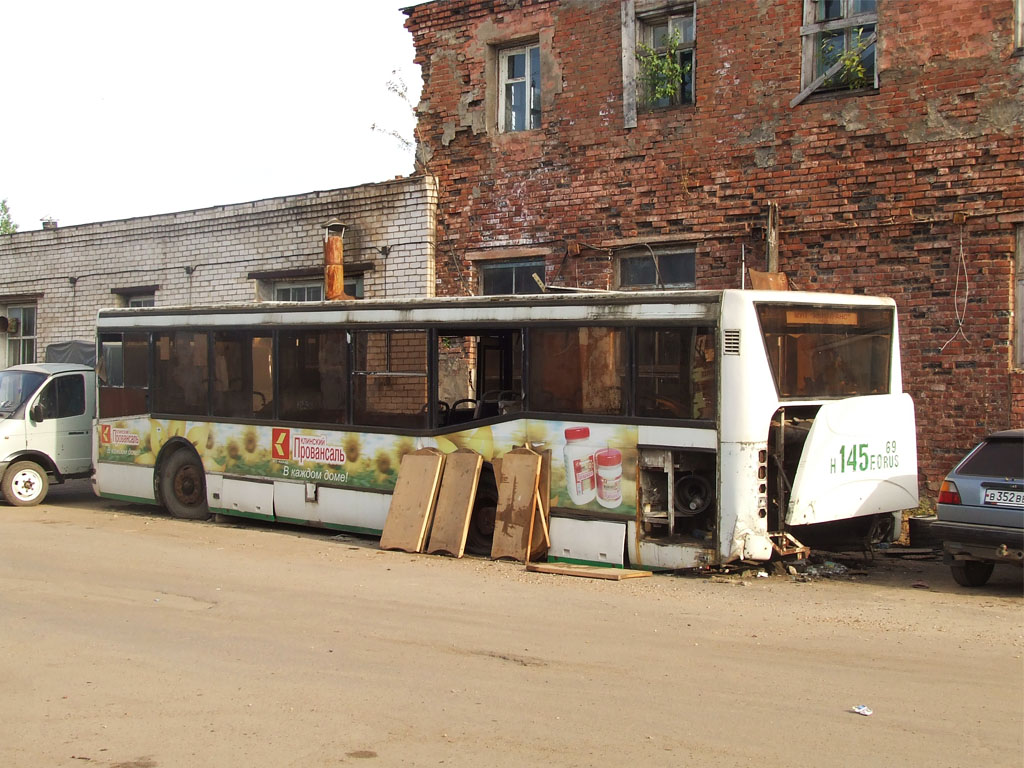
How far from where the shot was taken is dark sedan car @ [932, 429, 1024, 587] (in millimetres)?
8000

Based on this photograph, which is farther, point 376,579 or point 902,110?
point 902,110

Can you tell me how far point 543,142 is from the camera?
49.2ft

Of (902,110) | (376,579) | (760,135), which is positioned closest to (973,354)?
(902,110)

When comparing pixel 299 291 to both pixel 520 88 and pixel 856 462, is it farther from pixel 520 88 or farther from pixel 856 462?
pixel 856 462

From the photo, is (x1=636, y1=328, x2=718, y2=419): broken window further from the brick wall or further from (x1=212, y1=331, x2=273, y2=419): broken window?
the brick wall

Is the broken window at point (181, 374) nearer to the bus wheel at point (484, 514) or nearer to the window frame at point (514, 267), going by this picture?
the bus wheel at point (484, 514)

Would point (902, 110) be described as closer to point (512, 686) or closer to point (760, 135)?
point (760, 135)

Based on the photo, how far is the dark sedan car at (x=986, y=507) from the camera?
8000 millimetres

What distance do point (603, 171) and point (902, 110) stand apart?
4.17 m

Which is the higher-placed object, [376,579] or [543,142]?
[543,142]

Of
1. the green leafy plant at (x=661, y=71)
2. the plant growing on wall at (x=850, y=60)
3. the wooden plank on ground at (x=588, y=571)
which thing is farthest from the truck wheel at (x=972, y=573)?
the green leafy plant at (x=661, y=71)

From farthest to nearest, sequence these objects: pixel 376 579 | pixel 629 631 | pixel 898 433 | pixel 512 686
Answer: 1. pixel 898 433
2. pixel 376 579
3. pixel 629 631
4. pixel 512 686

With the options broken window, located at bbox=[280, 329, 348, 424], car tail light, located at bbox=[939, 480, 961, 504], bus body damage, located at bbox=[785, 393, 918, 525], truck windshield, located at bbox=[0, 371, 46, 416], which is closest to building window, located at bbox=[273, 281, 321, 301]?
truck windshield, located at bbox=[0, 371, 46, 416]

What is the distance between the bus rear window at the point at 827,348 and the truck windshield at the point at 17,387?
35.8 ft
